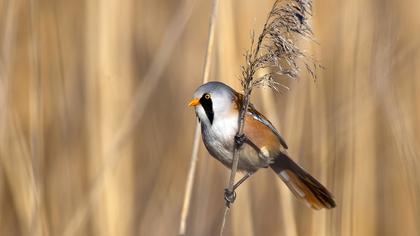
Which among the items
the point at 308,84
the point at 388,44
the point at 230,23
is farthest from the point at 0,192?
the point at 388,44

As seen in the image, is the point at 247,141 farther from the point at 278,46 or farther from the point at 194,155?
the point at 278,46

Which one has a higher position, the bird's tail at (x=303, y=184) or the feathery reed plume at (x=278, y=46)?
the feathery reed plume at (x=278, y=46)

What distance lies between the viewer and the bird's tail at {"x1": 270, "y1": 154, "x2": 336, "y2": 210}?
5.95 feet

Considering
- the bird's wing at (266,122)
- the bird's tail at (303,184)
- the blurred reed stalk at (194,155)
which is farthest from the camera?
the bird's wing at (266,122)

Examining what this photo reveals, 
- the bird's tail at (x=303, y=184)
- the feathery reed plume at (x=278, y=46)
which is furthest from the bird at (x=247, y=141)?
the feathery reed plume at (x=278, y=46)

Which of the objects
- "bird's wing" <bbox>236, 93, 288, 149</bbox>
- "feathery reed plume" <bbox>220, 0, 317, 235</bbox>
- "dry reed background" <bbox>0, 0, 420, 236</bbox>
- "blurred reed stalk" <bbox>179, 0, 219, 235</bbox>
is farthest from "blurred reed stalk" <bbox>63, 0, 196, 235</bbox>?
"feathery reed plume" <bbox>220, 0, 317, 235</bbox>

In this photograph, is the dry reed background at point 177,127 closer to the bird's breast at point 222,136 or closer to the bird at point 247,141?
the bird at point 247,141

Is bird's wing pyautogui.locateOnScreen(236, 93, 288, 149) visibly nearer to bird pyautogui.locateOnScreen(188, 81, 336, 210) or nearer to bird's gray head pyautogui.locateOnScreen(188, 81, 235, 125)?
bird pyautogui.locateOnScreen(188, 81, 336, 210)

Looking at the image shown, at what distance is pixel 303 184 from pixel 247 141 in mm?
191

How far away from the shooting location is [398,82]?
234 cm

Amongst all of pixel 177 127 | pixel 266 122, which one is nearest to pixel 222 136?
pixel 266 122

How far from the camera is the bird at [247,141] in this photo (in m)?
1.73

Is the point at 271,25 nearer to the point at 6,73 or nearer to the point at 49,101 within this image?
the point at 6,73

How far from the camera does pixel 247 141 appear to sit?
185 cm
